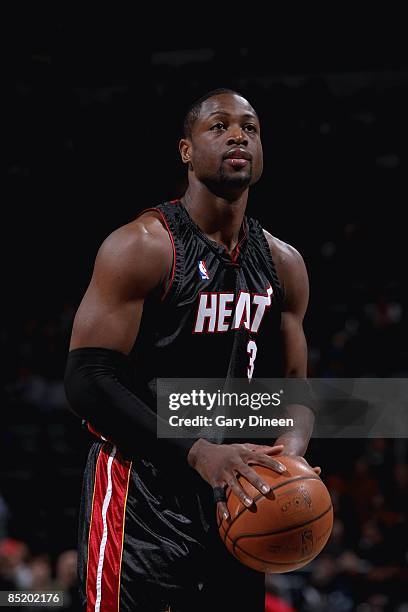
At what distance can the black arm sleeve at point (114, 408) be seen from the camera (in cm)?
258

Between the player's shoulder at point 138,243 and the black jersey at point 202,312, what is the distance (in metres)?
0.04

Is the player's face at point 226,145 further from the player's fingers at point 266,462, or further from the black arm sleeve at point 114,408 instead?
the player's fingers at point 266,462

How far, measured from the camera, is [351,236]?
7789mm

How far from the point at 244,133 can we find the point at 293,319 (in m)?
0.62

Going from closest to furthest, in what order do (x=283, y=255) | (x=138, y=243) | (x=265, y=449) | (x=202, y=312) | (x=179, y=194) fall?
(x=265, y=449)
(x=138, y=243)
(x=202, y=312)
(x=283, y=255)
(x=179, y=194)

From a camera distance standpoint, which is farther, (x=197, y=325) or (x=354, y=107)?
(x=354, y=107)

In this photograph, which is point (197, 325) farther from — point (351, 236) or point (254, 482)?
point (351, 236)

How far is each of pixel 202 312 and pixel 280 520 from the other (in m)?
0.66

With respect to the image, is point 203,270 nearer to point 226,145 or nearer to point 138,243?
point 138,243

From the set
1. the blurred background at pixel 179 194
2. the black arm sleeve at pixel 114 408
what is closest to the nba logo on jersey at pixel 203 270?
the black arm sleeve at pixel 114 408

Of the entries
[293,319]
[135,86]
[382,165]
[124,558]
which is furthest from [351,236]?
[124,558]

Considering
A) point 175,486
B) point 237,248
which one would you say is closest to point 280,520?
point 175,486

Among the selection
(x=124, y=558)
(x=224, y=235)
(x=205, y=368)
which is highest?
(x=224, y=235)

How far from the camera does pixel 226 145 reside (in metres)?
2.82
